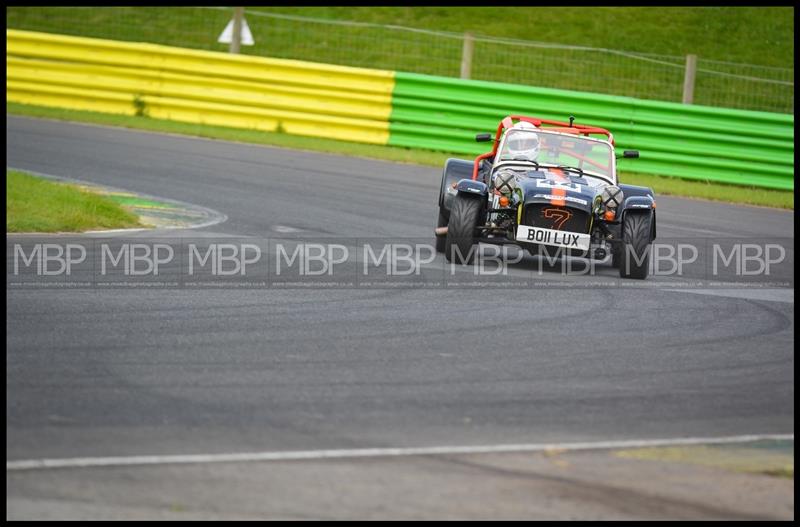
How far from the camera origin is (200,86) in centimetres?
2183

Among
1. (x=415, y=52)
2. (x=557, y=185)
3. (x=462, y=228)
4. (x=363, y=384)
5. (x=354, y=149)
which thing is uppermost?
(x=415, y=52)

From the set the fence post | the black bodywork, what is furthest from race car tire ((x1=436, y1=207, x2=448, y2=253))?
the fence post

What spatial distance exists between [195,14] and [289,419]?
1208 inches

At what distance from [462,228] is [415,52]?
20853 millimetres

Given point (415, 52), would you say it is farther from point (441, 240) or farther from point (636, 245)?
point (636, 245)

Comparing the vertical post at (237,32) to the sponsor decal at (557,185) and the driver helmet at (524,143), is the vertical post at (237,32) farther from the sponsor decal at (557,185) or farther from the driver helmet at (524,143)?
the sponsor decal at (557,185)

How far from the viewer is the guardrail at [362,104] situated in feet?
64.7

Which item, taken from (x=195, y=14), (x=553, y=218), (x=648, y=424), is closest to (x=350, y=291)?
(x=553, y=218)

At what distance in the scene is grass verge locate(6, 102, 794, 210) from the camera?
18719 millimetres

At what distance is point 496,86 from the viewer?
20.7 metres

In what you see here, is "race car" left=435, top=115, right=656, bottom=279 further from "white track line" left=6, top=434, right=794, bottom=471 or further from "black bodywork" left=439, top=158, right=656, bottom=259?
"white track line" left=6, top=434, right=794, bottom=471

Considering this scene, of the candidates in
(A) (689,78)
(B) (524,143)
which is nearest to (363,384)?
(B) (524,143)

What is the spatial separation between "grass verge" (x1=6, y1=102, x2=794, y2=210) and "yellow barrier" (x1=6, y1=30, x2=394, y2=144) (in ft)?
0.87

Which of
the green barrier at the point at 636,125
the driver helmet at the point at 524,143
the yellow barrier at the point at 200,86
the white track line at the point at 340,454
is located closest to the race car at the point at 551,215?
the driver helmet at the point at 524,143
